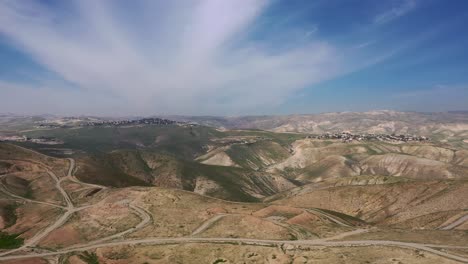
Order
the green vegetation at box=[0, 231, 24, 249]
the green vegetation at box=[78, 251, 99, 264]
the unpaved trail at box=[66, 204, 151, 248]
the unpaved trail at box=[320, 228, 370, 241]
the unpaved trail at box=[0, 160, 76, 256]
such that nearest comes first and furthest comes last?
the green vegetation at box=[78, 251, 99, 264] → the unpaved trail at box=[320, 228, 370, 241] → the unpaved trail at box=[0, 160, 76, 256] → the green vegetation at box=[0, 231, 24, 249] → the unpaved trail at box=[66, 204, 151, 248]

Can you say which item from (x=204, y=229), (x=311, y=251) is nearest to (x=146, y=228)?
(x=204, y=229)

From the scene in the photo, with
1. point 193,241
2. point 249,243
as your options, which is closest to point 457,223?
point 249,243

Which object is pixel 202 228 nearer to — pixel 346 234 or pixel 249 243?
pixel 249 243

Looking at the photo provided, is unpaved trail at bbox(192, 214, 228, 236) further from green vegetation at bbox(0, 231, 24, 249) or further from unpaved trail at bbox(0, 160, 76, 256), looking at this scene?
green vegetation at bbox(0, 231, 24, 249)

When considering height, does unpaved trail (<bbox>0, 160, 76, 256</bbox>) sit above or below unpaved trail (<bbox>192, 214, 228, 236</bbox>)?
below

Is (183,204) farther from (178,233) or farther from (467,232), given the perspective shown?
(467,232)

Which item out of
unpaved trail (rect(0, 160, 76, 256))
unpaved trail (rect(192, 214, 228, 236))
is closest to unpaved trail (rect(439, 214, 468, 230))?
unpaved trail (rect(192, 214, 228, 236))
